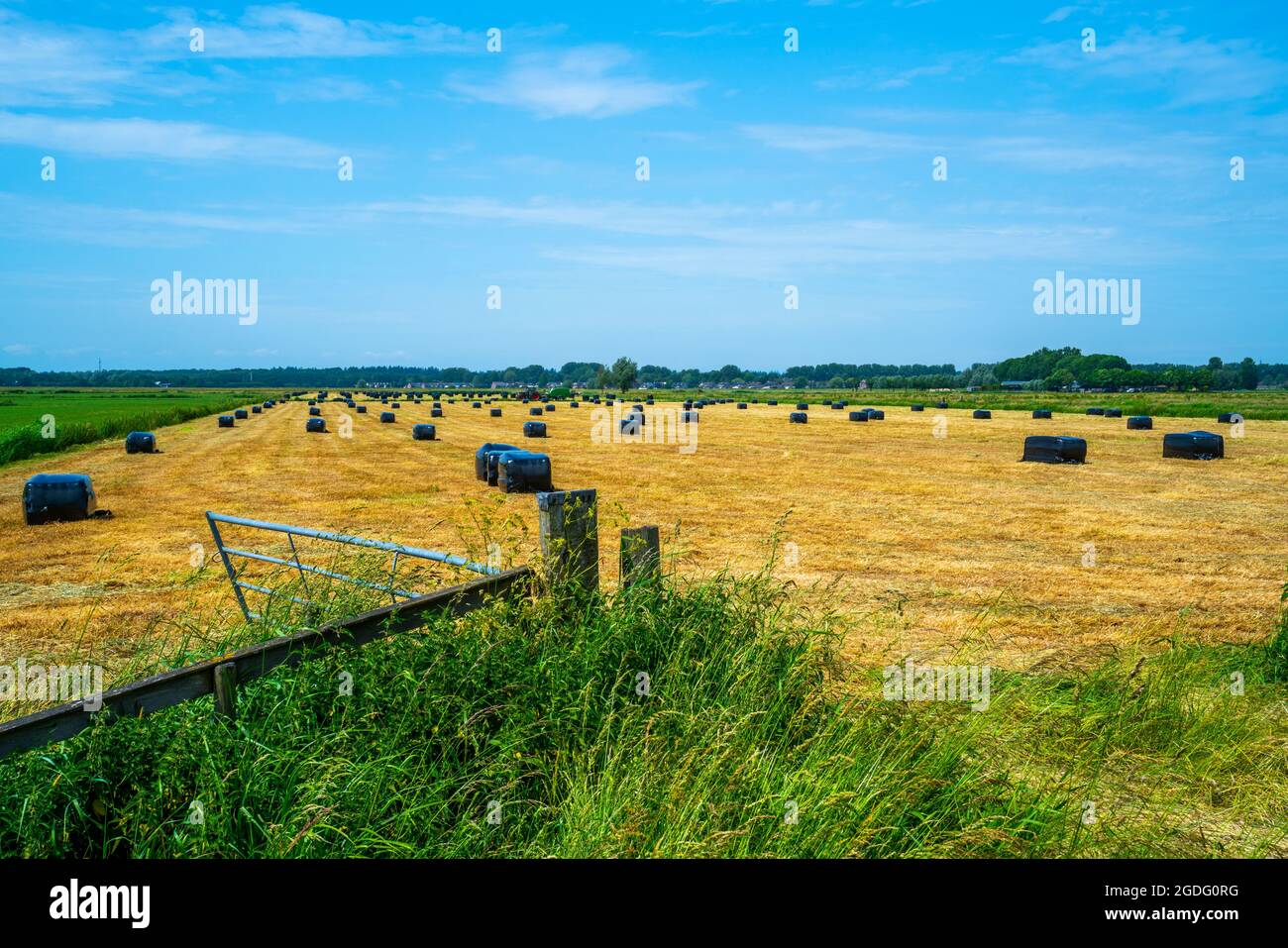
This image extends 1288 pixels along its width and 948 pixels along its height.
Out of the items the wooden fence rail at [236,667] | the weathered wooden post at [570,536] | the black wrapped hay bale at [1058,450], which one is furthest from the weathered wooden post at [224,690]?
the black wrapped hay bale at [1058,450]

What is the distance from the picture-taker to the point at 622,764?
4.37m

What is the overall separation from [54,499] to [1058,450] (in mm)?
26119

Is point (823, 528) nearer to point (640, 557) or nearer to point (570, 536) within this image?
point (640, 557)

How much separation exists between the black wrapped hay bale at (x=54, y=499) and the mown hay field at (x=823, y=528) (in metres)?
0.51

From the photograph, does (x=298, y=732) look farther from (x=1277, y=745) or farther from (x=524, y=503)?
(x=524, y=503)

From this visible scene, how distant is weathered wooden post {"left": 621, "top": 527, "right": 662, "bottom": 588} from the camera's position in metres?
5.83

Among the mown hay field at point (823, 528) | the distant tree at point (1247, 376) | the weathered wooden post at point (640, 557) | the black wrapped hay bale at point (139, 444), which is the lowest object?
the mown hay field at point (823, 528)

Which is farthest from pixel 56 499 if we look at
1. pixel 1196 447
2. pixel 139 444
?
pixel 1196 447

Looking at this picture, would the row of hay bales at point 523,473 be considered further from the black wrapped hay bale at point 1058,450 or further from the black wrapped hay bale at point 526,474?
the black wrapped hay bale at point 1058,450

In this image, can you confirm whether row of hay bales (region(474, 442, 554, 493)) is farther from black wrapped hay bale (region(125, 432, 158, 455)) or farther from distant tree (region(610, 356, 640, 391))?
distant tree (region(610, 356, 640, 391))

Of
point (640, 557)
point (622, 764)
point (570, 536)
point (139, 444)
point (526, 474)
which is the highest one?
point (139, 444)

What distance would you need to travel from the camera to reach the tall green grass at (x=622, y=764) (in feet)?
12.3
